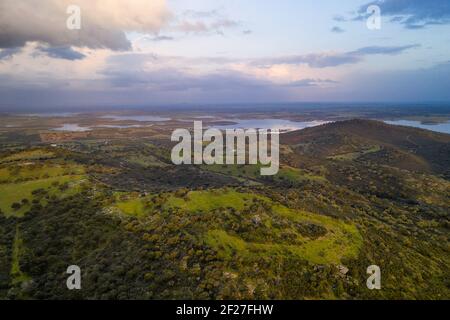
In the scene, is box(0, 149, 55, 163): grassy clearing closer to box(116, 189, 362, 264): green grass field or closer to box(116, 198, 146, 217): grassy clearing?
box(116, 198, 146, 217): grassy clearing

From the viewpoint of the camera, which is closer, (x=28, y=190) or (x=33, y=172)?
(x=28, y=190)

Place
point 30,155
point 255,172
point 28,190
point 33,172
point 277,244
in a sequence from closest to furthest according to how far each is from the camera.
A: point 277,244 < point 28,190 < point 33,172 < point 30,155 < point 255,172

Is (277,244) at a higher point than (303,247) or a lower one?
higher

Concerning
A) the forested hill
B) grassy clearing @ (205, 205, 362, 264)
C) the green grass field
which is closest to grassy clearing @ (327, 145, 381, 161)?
the forested hill

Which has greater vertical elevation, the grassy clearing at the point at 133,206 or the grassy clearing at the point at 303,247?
the grassy clearing at the point at 133,206

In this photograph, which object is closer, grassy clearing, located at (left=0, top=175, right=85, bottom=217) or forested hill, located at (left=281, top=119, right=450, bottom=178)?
grassy clearing, located at (left=0, top=175, right=85, bottom=217)

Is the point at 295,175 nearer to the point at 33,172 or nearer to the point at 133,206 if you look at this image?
the point at 133,206

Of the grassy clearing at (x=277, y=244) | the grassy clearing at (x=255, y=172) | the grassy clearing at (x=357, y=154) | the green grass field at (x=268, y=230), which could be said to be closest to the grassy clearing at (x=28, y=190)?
the green grass field at (x=268, y=230)

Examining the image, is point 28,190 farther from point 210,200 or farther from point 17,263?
point 210,200

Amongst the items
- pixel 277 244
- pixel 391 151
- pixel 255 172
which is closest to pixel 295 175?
pixel 255 172

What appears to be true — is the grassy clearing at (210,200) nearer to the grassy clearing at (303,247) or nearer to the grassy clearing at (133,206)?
the grassy clearing at (133,206)

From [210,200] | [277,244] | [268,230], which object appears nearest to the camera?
[277,244]

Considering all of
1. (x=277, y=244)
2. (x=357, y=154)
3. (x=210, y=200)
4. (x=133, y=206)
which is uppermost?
(x=210, y=200)
